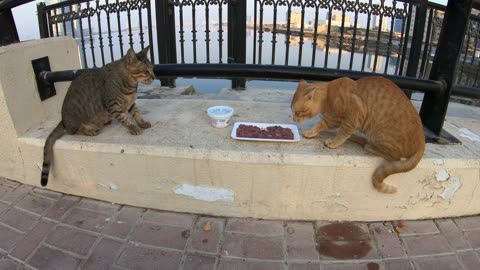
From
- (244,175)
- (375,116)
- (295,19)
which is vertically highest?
(295,19)

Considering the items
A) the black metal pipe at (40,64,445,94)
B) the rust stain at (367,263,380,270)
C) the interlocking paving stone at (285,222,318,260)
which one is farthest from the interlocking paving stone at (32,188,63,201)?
the rust stain at (367,263,380,270)

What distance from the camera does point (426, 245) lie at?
2.19 m

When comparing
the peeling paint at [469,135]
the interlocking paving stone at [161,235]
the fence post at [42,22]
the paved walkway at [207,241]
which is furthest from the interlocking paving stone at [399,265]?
the fence post at [42,22]

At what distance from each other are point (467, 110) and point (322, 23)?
2106mm

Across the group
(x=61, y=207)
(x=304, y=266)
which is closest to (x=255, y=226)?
(x=304, y=266)

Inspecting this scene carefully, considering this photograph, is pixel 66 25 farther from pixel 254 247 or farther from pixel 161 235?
pixel 254 247

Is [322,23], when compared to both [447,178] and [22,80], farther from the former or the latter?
[22,80]

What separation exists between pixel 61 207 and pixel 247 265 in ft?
5.16

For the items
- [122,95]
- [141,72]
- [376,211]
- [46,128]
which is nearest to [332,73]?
[376,211]

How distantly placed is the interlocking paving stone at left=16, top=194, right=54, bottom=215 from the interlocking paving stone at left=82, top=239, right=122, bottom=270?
69 centimetres

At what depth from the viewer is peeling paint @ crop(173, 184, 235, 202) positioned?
2.35m

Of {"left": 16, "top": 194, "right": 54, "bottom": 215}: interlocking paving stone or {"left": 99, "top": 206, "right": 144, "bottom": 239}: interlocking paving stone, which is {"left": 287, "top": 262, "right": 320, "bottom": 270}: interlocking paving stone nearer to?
{"left": 99, "top": 206, "right": 144, "bottom": 239}: interlocking paving stone

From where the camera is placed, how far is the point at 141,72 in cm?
242

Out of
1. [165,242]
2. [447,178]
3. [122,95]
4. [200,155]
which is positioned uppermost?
[122,95]
